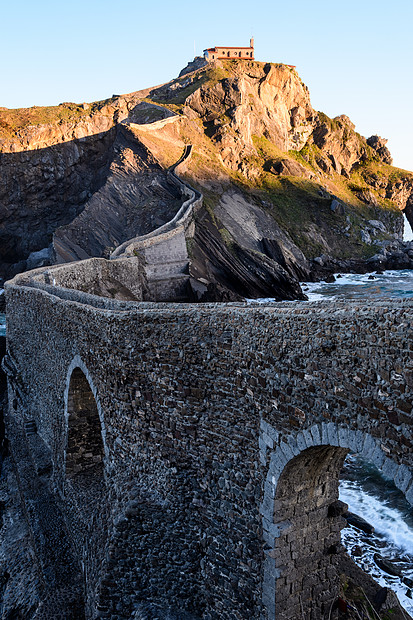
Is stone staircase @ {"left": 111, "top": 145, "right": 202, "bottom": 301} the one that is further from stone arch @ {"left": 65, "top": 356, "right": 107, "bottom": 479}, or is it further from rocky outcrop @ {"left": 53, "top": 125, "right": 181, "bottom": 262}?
stone arch @ {"left": 65, "top": 356, "right": 107, "bottom": 479}

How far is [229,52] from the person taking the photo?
76.3 m

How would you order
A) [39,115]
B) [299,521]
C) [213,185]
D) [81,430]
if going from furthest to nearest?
[39,115], [213,185], [81,430], [299,521]

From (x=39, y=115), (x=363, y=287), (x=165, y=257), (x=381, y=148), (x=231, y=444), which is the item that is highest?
(x=39, y=115)

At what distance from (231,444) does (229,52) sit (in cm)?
7975

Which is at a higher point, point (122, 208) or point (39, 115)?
point (39, 115)

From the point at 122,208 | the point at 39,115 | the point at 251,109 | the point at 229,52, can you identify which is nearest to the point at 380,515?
the point at 122,208

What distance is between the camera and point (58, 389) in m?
12.6

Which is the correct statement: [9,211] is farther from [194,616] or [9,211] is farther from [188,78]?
[194,616]

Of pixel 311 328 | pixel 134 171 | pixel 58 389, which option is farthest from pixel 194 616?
pixel 134 171

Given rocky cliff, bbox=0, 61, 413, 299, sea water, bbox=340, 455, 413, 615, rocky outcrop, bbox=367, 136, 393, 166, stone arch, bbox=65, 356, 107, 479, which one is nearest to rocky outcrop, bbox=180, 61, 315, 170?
rocky cliff, bbox=0, 61, 413, 299

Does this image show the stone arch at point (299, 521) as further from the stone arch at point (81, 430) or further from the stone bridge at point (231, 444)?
the stone arch at point (81, 430)

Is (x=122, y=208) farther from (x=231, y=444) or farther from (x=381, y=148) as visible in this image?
(x=381, y=148)

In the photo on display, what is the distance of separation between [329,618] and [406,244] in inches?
2169

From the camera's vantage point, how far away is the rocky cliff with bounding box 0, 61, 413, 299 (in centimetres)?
4016
